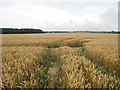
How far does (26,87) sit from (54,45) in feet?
31.4

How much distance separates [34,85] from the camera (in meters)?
2.02

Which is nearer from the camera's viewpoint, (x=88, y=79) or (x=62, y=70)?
(x=88, y=79)

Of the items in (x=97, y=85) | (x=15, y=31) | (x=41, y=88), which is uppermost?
(x=15, y=31)

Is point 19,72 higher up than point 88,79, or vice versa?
point 19,72

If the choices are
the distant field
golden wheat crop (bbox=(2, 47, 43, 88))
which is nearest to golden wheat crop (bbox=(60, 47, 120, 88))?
the distant field

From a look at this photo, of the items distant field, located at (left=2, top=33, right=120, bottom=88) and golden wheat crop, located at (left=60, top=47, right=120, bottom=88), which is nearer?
golden wheat crop, located at (left=60, top=47, right=120, bottom=88)

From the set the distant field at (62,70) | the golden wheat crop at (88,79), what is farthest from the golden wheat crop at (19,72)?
the golden wheat crop at (88,79)

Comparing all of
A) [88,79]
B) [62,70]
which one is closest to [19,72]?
[62,70]

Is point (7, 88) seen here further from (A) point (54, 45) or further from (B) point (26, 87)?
(A) point (54, 45)

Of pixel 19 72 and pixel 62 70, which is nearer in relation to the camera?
pixel 19 72

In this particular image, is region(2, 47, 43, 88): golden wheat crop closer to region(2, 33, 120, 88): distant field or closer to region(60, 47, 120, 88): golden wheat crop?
Result: region(2, 33, 120, 88): distant field

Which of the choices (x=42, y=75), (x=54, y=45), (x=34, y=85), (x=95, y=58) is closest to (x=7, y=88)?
(x=34, y=85)

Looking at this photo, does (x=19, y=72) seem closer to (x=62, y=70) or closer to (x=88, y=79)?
(x=62, y=70)

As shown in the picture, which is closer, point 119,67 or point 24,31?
point 119,67
